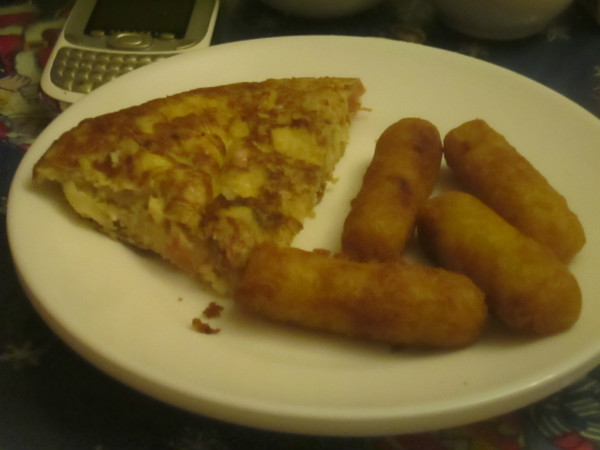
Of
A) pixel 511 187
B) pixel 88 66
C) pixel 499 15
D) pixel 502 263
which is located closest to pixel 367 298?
pixel 502 263

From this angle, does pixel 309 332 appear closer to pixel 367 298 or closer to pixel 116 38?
pixel 367 298

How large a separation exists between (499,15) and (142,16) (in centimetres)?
127

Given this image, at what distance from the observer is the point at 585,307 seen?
112 cm

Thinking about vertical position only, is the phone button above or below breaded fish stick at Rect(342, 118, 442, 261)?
below

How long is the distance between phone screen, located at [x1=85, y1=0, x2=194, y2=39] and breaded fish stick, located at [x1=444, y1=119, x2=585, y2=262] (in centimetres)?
110

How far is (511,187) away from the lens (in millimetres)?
1316

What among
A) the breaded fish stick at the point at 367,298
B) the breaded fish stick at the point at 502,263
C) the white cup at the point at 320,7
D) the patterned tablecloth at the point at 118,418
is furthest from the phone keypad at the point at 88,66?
the breaded fish stick at the point at 502,263

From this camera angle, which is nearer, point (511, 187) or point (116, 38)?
point (511, 187)

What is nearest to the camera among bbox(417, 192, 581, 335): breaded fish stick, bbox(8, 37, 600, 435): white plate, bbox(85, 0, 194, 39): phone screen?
bbox(8, 37, 600, 435): white plate

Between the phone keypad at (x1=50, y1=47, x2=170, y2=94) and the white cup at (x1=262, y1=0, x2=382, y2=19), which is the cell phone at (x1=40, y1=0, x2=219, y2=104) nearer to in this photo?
the phone keypad at (x1=50, y1=47, x2=170, y2=94)

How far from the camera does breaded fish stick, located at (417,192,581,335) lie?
3.45 ft

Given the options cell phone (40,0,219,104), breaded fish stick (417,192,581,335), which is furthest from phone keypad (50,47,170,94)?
breaded fish stick (417,192,581,335)

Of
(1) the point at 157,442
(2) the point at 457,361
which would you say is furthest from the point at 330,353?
(1) the point at 157,442

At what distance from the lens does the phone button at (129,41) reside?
194 cm
